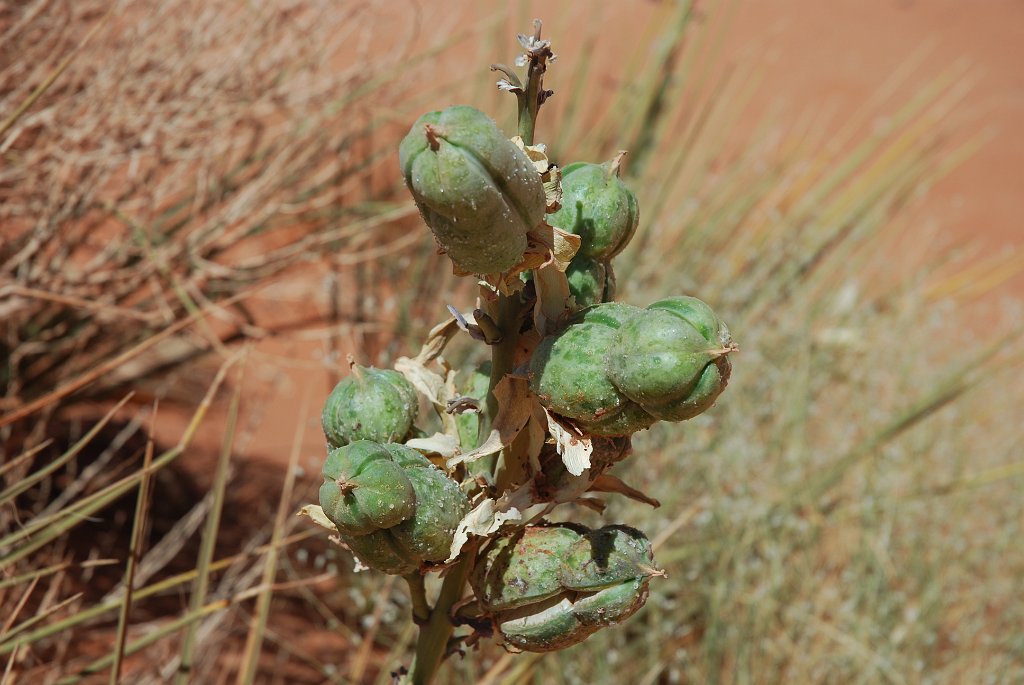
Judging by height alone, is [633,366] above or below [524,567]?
above

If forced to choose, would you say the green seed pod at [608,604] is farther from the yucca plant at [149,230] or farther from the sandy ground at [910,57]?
the sandy ground at [910,57]

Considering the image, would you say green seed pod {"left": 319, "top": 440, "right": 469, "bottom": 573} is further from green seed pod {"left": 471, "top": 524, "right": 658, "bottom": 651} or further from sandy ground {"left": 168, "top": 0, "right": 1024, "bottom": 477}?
sandy ground {"left": 168, "top": 0, "right": 1024, "bottom": 477}

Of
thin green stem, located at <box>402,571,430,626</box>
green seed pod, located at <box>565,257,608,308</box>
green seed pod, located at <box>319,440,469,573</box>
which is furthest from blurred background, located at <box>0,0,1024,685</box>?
green seed pod, located at <box>565,257,608,308</box>

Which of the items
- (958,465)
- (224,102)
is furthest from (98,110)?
(958,465)

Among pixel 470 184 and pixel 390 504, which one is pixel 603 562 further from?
pixel 470 184

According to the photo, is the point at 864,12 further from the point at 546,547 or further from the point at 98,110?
the point at 546,547

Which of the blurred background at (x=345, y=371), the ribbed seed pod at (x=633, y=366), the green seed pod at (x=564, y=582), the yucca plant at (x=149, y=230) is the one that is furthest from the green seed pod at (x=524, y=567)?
the yucca plant at (x=149, y=230)

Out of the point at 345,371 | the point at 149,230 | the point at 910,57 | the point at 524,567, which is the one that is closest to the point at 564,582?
the point at 524,567
